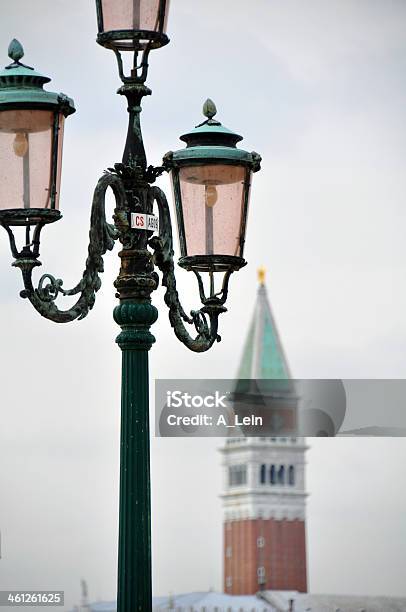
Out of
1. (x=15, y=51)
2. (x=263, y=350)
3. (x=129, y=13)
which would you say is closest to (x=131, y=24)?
(x=129, y=13)

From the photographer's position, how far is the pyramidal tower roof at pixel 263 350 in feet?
352

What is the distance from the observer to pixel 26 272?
20.4ft

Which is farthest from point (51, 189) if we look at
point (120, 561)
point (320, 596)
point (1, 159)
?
point (320, 596)

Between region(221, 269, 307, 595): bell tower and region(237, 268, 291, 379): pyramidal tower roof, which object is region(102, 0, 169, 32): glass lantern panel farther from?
region(237, 268, 291, 379): pyramidal tower roof

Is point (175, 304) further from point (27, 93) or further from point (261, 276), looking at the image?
point (261, 276)

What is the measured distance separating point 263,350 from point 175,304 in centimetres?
10080

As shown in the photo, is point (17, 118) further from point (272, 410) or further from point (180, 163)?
point (272, 410)

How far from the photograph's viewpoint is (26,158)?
6297 mm

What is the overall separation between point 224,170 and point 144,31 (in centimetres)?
66

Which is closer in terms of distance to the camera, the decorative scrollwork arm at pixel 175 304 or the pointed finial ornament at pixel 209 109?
the decorative scrollwork arm at pixel 175 304

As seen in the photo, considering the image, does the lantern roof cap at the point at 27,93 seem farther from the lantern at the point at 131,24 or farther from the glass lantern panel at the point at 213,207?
the glass lantern panel at the point at 213,207

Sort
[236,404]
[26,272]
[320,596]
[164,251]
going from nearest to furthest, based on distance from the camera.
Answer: [26,272] < [164,251] < [236,404] < [320,596]

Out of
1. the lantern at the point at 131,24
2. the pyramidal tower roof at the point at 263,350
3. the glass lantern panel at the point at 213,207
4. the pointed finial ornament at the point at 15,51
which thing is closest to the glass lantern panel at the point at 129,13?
the lantern at the point at 131,24

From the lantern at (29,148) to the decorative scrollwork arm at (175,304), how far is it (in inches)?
15.4
